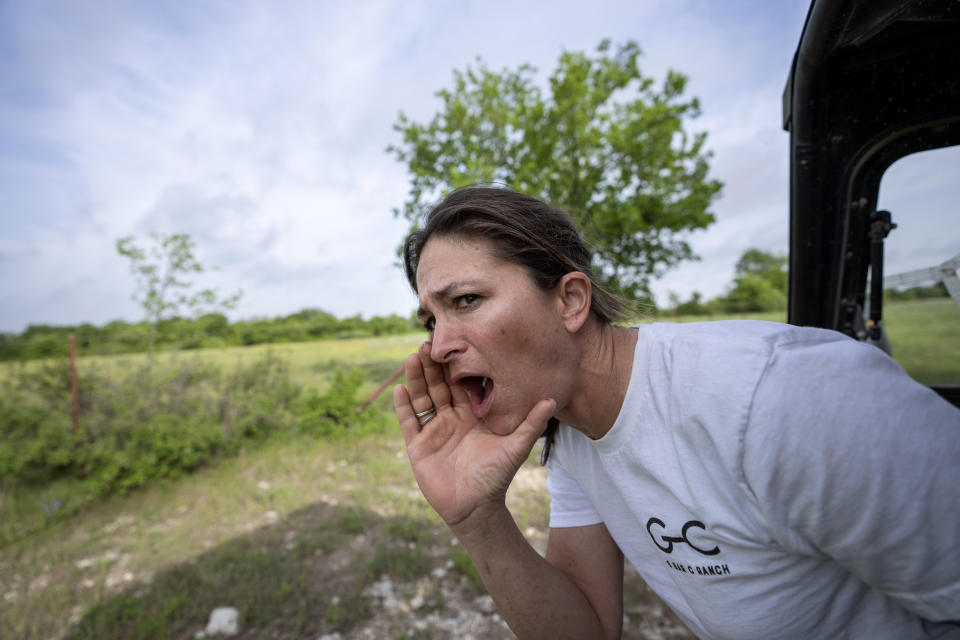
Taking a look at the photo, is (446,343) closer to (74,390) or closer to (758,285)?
(74,390)

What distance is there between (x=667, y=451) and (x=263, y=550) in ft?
14.8

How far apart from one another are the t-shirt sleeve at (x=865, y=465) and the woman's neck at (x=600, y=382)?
0.51 metres

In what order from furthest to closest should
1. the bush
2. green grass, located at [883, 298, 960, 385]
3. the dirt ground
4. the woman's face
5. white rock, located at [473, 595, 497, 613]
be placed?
the bush, white rock, located at [473, 595, 497, 613], the dirt ground, green grass, located at [883, 298, 960, 385], the woman's face

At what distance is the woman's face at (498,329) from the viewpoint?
148 centimetres

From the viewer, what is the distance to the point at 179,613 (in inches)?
134

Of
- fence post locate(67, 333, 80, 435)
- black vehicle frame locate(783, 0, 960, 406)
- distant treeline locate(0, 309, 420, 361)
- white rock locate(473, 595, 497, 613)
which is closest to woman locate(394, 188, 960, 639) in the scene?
black vehicle frame locate(783, 0, 960, 406)

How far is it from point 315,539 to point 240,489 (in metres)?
2.10

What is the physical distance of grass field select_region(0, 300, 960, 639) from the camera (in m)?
3.24

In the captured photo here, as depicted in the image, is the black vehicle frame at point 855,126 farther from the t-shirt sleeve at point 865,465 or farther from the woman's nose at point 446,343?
the woman's nose at point 446,343

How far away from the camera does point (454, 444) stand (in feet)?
5.71

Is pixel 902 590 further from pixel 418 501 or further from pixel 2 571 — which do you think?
A: pixel 2 571

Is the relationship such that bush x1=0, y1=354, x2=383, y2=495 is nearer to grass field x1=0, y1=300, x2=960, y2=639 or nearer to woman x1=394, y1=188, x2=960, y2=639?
grass field x1=0, y1=300, x2=960, y2=639

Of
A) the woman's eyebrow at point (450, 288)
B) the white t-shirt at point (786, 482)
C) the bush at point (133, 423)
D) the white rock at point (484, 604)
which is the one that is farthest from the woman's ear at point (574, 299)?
the bush at point (133, 423)

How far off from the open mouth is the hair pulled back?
47 cm
